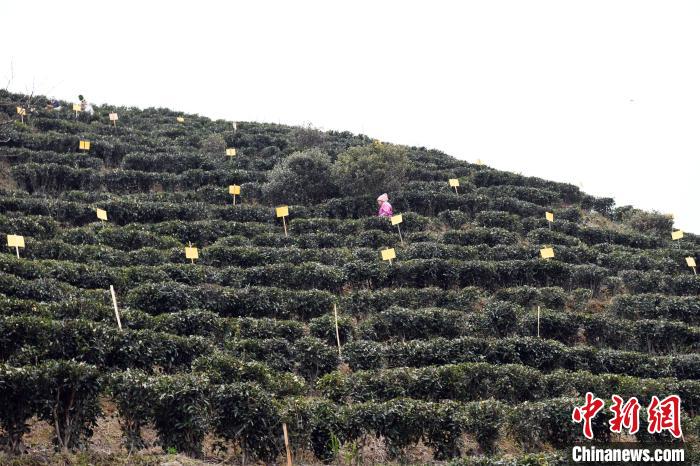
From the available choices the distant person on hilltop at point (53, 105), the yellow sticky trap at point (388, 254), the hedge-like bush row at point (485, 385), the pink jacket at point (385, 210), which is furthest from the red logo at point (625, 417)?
the distant person on hilltop at point (53, 105)

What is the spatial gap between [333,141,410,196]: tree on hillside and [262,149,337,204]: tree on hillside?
550 millimetres

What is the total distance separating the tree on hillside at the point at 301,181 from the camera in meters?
29.8

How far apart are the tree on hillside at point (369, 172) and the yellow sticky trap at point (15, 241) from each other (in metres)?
12.6

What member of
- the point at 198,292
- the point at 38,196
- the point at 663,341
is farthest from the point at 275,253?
the point at 663,341

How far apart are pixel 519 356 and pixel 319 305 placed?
5.40 metres

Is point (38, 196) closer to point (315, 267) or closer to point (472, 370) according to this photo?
point (315, 267)

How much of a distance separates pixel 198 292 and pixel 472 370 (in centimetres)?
752

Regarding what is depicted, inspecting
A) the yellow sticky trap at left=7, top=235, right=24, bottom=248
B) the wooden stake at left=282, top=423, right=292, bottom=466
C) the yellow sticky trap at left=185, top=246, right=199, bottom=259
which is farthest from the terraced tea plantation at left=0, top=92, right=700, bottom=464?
the yellow sticky trap at left=7, top=235, right=24, bottom=248

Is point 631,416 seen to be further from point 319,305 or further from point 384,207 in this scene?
point 384,207

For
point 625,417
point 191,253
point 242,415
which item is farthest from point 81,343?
point 625,417

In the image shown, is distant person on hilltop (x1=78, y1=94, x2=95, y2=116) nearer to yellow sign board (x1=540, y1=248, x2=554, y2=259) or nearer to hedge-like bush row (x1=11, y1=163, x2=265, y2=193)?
hedge-like bush row (x1=11, y1=163, x2=265, y2=193)

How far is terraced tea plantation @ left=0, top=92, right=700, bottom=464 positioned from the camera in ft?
43.8

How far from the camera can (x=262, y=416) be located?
519 inches

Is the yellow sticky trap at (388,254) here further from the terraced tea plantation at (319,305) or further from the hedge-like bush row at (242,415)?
the hedge-like bush row at (242,415)
